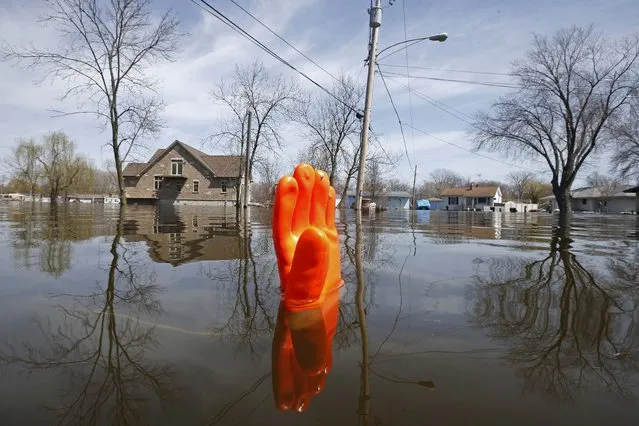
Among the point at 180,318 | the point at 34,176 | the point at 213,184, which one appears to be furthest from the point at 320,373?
the point at 34,176

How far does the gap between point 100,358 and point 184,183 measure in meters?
44.8

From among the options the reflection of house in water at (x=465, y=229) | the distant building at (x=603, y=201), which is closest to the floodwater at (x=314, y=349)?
the reflection of house in water at (x=465, y=229)

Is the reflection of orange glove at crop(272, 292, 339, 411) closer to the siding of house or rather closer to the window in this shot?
the siding of house

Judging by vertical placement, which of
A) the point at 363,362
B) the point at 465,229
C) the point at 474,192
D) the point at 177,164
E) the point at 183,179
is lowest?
the point at 363,362

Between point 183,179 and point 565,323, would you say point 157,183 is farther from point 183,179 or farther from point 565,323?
point 565,323

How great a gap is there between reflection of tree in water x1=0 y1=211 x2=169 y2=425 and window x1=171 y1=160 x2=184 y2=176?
1719 inches

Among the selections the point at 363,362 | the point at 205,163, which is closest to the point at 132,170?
the point at 205,163

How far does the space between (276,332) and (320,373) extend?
677 millimetres

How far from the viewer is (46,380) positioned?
1983 mm

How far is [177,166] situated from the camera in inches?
Result: 1750

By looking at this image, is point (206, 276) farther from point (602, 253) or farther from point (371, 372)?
point (602, 253)

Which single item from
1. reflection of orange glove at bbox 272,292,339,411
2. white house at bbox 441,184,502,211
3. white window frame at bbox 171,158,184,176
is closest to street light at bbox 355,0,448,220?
reflection of orange glove at bbox 272,292,339,411

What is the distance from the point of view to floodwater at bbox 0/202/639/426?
69.9 inches

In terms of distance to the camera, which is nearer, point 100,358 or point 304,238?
point 100,358
